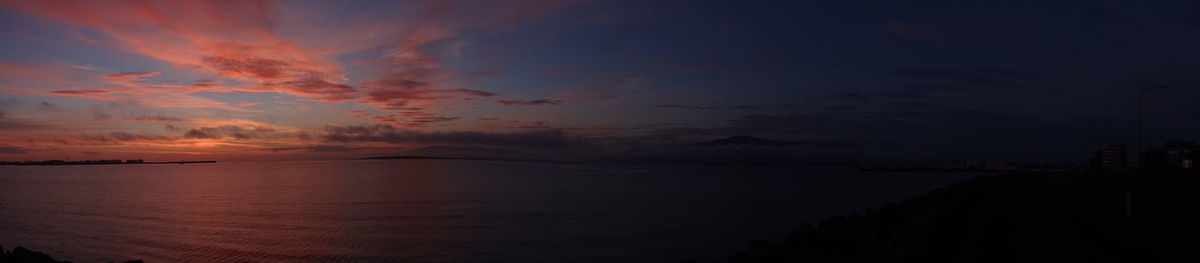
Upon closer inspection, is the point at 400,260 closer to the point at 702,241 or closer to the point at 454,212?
the point at 702,241

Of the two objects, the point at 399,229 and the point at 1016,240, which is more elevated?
the point at 1016,240

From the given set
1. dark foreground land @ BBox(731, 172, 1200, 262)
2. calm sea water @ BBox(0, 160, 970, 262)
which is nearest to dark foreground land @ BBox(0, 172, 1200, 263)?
dark foreground land @ BBox(731, 172, 1200, 262)

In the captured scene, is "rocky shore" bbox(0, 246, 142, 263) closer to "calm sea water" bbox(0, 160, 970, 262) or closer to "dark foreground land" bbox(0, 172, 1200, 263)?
"dark foreground land" bbox(0, 172, 1200, 263)

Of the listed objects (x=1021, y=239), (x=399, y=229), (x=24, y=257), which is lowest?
(x=399, y=229)

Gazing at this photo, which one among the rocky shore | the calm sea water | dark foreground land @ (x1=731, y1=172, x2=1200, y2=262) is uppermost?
dark foreground land @ (x1=731, y1=172, x2=1200, y2=262)

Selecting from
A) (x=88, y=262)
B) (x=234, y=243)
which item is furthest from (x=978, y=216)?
(x=88, y=262)

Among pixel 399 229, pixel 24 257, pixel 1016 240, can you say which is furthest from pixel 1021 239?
pixel 24 257

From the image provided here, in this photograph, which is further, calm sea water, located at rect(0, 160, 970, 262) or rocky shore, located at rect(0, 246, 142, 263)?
calm sea water, located at rect(0, 160, 970, 262)

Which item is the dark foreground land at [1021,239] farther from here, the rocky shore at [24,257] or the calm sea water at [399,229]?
the rocky shore at [24,257]

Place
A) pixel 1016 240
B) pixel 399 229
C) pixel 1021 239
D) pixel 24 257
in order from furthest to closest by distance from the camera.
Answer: pixel 399 229 < pixel 24 257 < pixel 1021 239 < pixel 1016 240

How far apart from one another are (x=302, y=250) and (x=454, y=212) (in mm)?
13980

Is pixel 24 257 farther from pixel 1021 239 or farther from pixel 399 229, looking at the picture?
pixel 1021 239

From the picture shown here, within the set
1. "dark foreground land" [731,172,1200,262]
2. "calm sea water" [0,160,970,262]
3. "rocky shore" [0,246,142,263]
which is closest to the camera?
"dark foreground land" [731,172,1200,262]

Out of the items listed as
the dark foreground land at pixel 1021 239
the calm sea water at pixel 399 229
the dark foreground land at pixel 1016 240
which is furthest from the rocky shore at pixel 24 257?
A: the dark foreground land at pixel 1021 239
